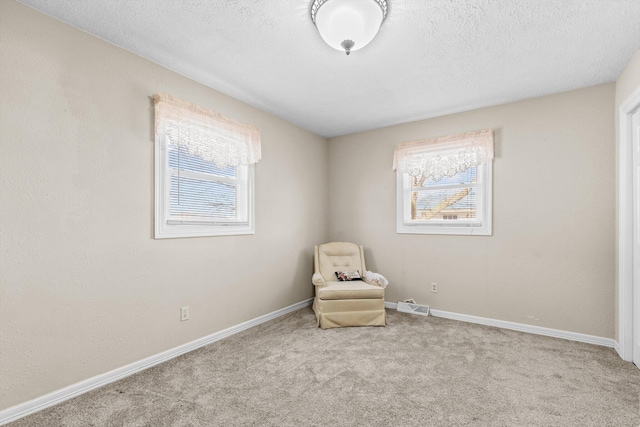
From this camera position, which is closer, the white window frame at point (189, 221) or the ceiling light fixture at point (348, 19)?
the ceiling light fixture at point (348, 19)

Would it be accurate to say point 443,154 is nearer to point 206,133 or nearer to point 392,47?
point 392,47

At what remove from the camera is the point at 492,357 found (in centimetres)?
259

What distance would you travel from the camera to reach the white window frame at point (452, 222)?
3422mm

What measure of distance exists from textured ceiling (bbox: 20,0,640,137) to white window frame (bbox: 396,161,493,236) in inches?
34.0

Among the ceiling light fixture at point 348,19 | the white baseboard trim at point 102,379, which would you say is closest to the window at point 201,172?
the white baseboard trim at point 102,379

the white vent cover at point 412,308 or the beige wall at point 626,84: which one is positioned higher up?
the beige wall at point 626,84

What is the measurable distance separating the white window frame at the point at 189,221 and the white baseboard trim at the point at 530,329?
2.53 metres

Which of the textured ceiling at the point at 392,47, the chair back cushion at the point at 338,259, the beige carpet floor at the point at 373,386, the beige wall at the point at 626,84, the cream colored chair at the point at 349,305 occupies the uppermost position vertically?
the textured ceiling at the point at 392,47

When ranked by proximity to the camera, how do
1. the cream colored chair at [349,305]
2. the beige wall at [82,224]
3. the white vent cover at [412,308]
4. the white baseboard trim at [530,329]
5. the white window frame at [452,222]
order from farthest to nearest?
the white vent cover at [412,308], the white window frame at [452,222], the cream colored chair at [349,305], the white baseboard trim at [530,329], the beige wall at [82,224]

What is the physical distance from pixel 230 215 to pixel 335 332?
1646 mm

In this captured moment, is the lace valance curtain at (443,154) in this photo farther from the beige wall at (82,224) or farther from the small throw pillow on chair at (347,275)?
the beige wall at (82,224)

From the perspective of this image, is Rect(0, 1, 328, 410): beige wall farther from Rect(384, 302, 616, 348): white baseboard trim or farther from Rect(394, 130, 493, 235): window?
Rect(384, 302, 616, 348): white baseboard trim

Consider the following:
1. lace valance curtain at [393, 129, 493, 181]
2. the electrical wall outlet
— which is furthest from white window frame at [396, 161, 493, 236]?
the electrical wall outlet

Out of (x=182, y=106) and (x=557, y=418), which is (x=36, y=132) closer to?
(x=182, y=106)
